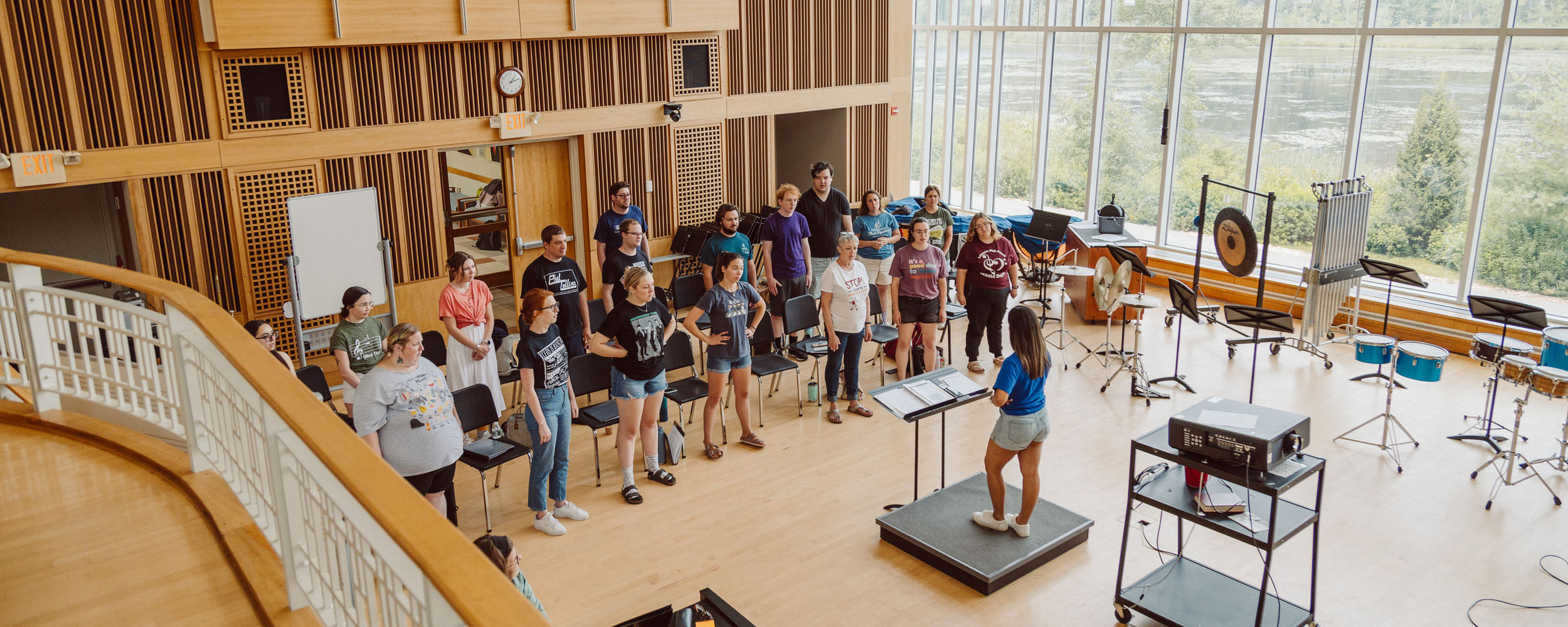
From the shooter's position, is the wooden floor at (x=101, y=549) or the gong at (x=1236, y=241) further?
the gong at (x=1236, y=241)

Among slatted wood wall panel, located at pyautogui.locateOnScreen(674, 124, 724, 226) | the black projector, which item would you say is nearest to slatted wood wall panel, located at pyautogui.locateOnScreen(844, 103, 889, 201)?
slatted wood wall panel, located at pyautogui.locateOnScreen(674, 124, 724, 226)

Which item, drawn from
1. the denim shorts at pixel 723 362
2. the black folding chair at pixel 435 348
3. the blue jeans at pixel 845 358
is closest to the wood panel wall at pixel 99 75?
the black folding chair at pixel 435 348

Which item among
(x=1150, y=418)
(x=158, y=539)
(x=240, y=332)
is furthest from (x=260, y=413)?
(x=1150, y=418)

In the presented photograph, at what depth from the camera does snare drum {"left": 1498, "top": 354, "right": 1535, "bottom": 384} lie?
7.39m

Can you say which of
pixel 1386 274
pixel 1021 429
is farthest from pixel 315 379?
pixel 1386 274

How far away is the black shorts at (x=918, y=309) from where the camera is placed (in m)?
9.16

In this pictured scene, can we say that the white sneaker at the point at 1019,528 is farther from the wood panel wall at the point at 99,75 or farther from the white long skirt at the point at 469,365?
the wood panel wall at the point at 99,75

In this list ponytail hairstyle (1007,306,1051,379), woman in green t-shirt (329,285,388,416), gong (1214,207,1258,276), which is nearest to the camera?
ponytail hairstyle (1007,306,1051,379)

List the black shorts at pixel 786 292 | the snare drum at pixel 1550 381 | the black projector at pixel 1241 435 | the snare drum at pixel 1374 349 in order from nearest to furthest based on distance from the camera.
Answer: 1. the black projector at pixel 1241 435
2. the snare drum at pixel 1550 381
3. the snare drum at pixel 1374 349
4. the black shorts at pixel 786 292

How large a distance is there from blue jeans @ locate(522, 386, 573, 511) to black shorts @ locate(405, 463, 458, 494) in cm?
85

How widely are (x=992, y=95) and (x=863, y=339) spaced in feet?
25.9

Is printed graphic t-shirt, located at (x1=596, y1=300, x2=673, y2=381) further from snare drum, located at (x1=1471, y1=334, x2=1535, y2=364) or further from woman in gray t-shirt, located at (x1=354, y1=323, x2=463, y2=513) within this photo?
snare drum, located at (x1=1471, y1=334, x2=1535, y2=364)

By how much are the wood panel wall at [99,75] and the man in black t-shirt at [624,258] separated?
3540mm

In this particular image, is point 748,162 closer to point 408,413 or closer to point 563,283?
point 563,283
